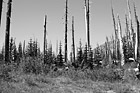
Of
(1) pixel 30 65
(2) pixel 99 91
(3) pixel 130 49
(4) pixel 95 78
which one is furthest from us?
(3) pixel 130 49

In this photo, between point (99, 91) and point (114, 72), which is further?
point (114, 72)

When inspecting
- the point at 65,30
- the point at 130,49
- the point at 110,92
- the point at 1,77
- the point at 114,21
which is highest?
the point at 114,21

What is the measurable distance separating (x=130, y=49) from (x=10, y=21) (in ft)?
88.8

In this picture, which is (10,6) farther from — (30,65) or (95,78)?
(95,78)

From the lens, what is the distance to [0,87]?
624 centimetres

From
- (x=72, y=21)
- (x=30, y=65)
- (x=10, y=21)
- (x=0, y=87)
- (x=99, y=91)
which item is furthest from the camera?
(x=72, y=21)

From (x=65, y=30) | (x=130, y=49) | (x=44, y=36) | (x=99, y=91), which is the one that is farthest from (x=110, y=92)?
(x=130, y=49)

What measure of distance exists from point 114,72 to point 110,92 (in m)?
3.75

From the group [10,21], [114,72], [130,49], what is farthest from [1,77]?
[130,49]

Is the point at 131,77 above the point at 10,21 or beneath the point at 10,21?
beneath

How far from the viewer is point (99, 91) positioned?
7410 mm

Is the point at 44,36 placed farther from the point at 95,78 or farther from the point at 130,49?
the point at 95,78

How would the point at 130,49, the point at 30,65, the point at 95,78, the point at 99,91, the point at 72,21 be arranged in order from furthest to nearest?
the point at 130,49 < the point at 72,21 < the point at 30,65 < the point at 95,78 < the point at 99,91

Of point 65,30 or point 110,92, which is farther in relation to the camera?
point 65,30
